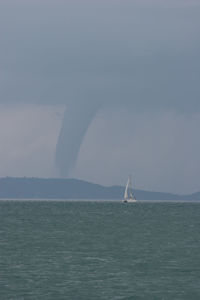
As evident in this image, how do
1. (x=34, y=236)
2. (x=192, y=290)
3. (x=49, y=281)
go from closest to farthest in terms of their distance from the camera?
(x=192, y=290), (x=49, y=281), (x=34, y=236)

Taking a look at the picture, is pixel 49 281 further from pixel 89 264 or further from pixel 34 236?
pixel 34 236

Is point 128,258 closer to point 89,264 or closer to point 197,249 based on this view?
point 89,264

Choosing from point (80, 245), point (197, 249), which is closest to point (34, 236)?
point (80, 245)

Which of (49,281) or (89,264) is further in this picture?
(89,264)

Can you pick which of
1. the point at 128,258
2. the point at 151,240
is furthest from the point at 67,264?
the point at 151,240

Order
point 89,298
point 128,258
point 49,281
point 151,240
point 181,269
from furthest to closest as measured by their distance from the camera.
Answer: point 151,240, point 128,258, point 181,269, point 49,281, point 89,298

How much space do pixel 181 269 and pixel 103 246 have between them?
2146 cm

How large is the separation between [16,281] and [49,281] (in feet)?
8.07

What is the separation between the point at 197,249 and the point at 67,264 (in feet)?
67.3

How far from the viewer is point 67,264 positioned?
58531mm

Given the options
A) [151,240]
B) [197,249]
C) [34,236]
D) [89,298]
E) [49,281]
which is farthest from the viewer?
[34,236]

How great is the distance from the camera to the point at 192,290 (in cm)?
4600

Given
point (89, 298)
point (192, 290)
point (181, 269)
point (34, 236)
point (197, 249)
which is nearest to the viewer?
point (89, 298)

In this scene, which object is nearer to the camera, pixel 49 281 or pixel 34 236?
pixel 49 281
